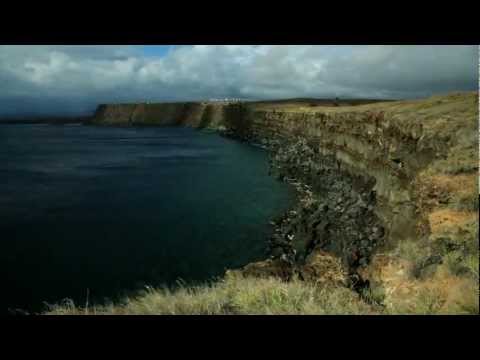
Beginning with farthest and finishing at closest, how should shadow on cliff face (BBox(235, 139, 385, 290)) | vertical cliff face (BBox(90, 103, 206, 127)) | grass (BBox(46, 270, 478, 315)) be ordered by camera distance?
vertical cliff face (BBox(90, 103, 206, 127))
shadow on cliff face (BBox(235, 139, 385, 290))
grass (BBox(46, 270, 478, 315))

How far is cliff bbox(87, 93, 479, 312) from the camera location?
8.98m

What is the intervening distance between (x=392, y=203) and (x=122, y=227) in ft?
49.1

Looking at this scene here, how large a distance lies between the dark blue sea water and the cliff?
3.04 meters

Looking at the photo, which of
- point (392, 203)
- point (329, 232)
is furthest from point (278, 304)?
point (392, 203)

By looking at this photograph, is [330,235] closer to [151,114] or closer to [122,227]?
[122,227]

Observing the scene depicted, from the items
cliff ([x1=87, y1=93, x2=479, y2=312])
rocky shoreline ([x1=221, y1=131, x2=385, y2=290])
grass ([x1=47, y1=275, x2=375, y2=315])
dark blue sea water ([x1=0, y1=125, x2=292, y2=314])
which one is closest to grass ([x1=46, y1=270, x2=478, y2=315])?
grass ([x1=47, y1=275, x2=375, y2=315])

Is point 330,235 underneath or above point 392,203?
underneath

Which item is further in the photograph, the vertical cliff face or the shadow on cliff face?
the vertical cliff face

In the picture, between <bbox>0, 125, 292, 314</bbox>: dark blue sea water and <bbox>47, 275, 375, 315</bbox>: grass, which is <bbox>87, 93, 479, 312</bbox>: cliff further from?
<bbox>0, 125, 292, 314</bbox>: dark blue sea water

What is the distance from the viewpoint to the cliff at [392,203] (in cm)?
898

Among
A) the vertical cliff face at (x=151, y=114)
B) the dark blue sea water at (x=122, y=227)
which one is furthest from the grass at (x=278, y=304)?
the vertical cliff face at (x=151, y=114)

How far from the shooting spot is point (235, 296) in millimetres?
7180

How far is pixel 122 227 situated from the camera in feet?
78.4

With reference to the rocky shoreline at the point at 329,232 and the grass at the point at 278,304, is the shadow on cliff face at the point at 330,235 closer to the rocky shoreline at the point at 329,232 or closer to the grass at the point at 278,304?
the rocky shoreline at the point at 329,232
